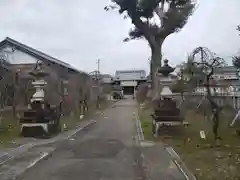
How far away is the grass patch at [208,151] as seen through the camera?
780cm

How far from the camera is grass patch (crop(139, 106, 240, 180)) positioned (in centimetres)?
780

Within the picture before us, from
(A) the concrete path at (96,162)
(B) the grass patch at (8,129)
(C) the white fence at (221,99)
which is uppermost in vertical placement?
(C) the white fence at (221,99)

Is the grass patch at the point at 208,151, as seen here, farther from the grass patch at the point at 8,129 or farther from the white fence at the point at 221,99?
the grass patch at the point at 8,129

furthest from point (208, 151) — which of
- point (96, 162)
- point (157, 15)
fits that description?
point (157, 15)

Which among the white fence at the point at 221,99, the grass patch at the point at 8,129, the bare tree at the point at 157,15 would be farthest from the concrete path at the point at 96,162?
the bare tree at the point at 157,15

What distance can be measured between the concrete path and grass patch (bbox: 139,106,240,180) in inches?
24.4

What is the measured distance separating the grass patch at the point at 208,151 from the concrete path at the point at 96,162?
62cm

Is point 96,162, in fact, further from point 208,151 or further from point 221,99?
point 221,99

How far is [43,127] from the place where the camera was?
14.3m

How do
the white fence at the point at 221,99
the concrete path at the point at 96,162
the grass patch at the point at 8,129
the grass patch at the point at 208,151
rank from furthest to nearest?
the white fence at the point at 221,99
the grass patch at the point at 8,129
the grass patch at the point at 208,151
the concrete path at the point at 96,162

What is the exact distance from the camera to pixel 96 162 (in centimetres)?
913

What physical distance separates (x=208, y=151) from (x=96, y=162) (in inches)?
141

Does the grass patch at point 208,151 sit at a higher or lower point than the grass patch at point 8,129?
lower

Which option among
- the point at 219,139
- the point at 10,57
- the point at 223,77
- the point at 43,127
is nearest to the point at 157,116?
the point at 219,139
